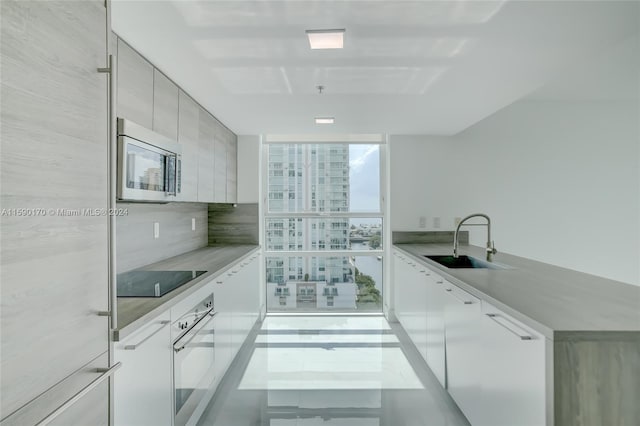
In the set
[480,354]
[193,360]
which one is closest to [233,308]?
[193,360]

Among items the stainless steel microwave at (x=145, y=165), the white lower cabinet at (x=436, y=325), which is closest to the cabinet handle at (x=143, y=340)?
the stainless steel microwave at (x=145, y=165)

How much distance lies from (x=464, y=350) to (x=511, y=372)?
0.59 meters

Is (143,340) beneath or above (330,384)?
above

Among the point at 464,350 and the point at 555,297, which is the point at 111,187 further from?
the point at 464,350

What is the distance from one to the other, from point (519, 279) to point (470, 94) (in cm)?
143

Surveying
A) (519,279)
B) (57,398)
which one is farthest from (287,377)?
(57,398)

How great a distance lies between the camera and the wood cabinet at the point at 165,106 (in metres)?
2.12

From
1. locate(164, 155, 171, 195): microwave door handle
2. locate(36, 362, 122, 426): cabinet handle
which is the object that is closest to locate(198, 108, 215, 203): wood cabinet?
locate(164, 155, 171, 195): microwave door handle

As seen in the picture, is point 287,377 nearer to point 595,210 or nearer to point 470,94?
point 470,94

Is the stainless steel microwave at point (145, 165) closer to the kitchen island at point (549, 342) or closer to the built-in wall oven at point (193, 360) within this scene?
the built-in wall oven at point (193, 360)

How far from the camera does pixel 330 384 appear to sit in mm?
2691

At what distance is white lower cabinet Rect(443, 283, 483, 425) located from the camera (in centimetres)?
188

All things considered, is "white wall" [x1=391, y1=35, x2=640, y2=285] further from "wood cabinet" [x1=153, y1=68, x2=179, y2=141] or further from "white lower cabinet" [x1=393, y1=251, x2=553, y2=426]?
"wood cabinet" [x1=153, y1=68, x2=179, y2=141]

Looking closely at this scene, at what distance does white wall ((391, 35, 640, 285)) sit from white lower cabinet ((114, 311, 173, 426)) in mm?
3108
